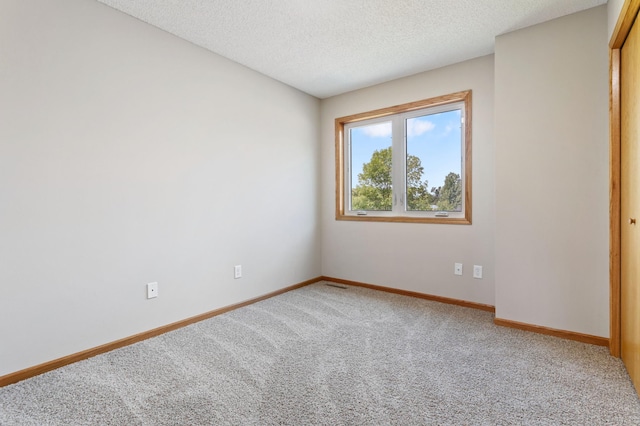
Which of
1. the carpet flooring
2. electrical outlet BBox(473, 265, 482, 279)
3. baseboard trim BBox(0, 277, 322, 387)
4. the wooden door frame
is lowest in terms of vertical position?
the carpet flooring

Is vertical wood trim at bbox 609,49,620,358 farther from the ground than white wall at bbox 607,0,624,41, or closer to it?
closer to it

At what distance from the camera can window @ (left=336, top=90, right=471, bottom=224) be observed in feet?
10.6

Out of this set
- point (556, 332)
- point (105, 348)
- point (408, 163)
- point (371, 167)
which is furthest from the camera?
point (371, 167)

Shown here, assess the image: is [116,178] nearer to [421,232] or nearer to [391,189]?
[391,189]

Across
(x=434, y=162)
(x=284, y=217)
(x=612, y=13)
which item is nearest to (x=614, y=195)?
(x=612, y=13)

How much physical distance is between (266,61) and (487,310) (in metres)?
3.17

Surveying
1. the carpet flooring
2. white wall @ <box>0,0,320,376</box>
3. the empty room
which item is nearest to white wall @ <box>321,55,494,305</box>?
the empty room

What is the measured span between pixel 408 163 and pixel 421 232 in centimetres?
80

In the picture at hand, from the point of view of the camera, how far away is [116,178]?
225cm

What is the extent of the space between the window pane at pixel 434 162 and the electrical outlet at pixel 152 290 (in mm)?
2627

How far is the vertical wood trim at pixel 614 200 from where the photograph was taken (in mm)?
2068

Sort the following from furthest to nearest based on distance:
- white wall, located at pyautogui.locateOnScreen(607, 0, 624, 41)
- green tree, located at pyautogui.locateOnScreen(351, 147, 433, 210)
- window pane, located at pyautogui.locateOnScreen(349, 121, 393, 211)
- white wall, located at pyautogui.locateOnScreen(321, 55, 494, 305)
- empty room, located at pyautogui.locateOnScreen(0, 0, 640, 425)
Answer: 1. window pane, located at pyautogui.locateOnScreen(349, 121, 393, 211)
2. green tree, located at pyautogui.locateOnScreen(351, 147, 433, 210)
3. white wall, located at pyautogui.locateOnScreen(321, 55, 494, 305)
4. white wall, located at pyautogui.locateOnScreen(607, 0, 624, 41)
5. empty room, located at pyautogui.locateOnScreen(0, 0, 640, 425)

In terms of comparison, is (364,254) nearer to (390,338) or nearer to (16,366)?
(390,338)

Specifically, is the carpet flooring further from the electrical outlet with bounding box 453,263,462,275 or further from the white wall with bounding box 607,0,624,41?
the white wall with bounding box 607,0,624,41
